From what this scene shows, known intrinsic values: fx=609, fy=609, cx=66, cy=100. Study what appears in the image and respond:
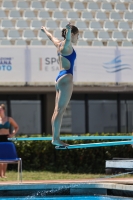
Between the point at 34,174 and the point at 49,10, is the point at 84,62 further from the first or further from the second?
the point at 34,174

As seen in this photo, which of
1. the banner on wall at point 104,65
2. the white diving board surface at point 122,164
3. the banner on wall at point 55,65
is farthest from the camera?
the banner on wall at point 104,65

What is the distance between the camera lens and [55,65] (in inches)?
792

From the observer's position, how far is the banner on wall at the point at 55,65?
20.0 m

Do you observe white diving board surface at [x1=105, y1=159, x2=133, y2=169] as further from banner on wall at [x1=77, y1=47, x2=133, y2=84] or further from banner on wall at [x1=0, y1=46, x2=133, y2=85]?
banner on wall at [x1=77, y1=47, x2=133, y2=84]

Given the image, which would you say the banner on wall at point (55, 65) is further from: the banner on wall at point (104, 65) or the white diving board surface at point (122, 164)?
the white diving board surface at point (122, 164)

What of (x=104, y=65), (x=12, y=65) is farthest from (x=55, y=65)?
(x=104, y=65)

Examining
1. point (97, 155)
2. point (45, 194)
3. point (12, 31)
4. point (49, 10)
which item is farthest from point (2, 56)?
point (45, 194)

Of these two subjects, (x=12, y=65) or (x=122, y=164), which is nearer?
(x=122, y=164)

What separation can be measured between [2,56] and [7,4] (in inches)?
132

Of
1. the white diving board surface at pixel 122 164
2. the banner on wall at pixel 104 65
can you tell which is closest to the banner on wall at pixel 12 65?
the banner on wall at pixel 104 65

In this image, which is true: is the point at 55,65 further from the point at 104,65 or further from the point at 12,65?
the point at 104,65

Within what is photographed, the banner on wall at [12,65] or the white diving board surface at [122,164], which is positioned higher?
the banner on wall at [12,65]

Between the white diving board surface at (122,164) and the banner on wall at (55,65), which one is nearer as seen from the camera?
the white diving board surface at (122,164)

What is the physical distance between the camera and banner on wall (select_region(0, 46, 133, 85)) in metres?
20.0
